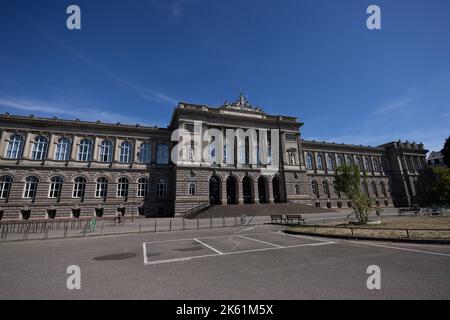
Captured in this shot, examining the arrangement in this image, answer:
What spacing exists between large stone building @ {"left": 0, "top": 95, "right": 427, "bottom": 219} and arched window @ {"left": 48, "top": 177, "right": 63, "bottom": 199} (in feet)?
0.39

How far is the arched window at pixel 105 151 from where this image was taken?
116 feet

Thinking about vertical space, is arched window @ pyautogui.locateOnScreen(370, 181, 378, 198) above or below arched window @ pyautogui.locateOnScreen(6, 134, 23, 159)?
below

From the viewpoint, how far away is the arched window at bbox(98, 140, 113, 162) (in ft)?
116

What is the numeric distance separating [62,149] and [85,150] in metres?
3.17

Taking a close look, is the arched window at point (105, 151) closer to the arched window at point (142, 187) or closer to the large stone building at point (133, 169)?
the large stone building at point (133, 169)

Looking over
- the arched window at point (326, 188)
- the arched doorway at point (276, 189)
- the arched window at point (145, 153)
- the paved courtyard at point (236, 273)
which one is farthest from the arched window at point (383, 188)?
the arched window at point (145, 153)

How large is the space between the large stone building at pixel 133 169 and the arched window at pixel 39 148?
0.12 meters

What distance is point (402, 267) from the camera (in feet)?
21.7

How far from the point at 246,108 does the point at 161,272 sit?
38926 mm

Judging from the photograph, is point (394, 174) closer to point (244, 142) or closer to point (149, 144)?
point (244, 142)

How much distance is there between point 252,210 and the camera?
3241 centimetres

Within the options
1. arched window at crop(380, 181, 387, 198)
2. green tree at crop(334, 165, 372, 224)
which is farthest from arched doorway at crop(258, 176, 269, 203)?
arched window at crop(380, 181, 387, 198)

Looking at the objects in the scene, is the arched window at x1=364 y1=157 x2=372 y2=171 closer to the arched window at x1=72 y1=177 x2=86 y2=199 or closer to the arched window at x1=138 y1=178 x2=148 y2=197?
the arched window at x1=138 y1=178 x2=148 y2=197
